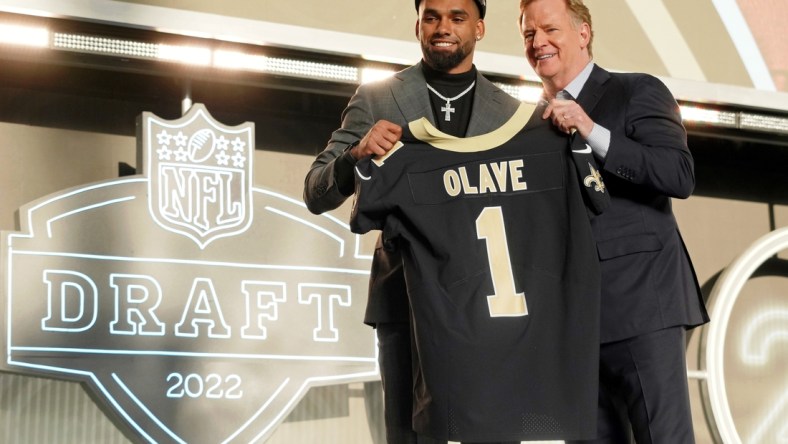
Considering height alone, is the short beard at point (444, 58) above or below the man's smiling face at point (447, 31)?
below

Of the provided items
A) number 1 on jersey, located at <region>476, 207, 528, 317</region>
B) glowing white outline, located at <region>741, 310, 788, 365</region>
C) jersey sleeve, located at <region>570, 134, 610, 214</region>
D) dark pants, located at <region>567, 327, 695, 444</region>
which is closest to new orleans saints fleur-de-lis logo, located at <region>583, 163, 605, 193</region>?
jersey sleeve, located at <region>570, 134, 610, 214</region>

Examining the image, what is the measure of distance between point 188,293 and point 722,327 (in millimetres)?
2214

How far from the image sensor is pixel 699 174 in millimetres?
4961

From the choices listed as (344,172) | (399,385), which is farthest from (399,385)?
(344,172)

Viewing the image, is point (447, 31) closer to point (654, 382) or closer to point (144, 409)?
point (654, 382)

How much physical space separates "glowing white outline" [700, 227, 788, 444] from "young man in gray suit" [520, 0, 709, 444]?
2.52 meters

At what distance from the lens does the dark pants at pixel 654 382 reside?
1818 mm

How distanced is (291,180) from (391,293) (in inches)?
88.3

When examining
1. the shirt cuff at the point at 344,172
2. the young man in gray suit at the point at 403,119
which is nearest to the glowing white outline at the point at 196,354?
the young man in gray suit at the point at 403,119

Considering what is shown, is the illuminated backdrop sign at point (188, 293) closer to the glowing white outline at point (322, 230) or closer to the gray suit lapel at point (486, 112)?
the glowing white outline at point (322, 230)

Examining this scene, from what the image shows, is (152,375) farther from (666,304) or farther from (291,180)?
(666,304)

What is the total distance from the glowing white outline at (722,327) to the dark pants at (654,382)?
2564mm

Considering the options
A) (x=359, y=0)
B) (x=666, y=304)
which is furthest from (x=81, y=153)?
(x=666, y=304)

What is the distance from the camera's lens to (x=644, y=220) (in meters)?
1.87
